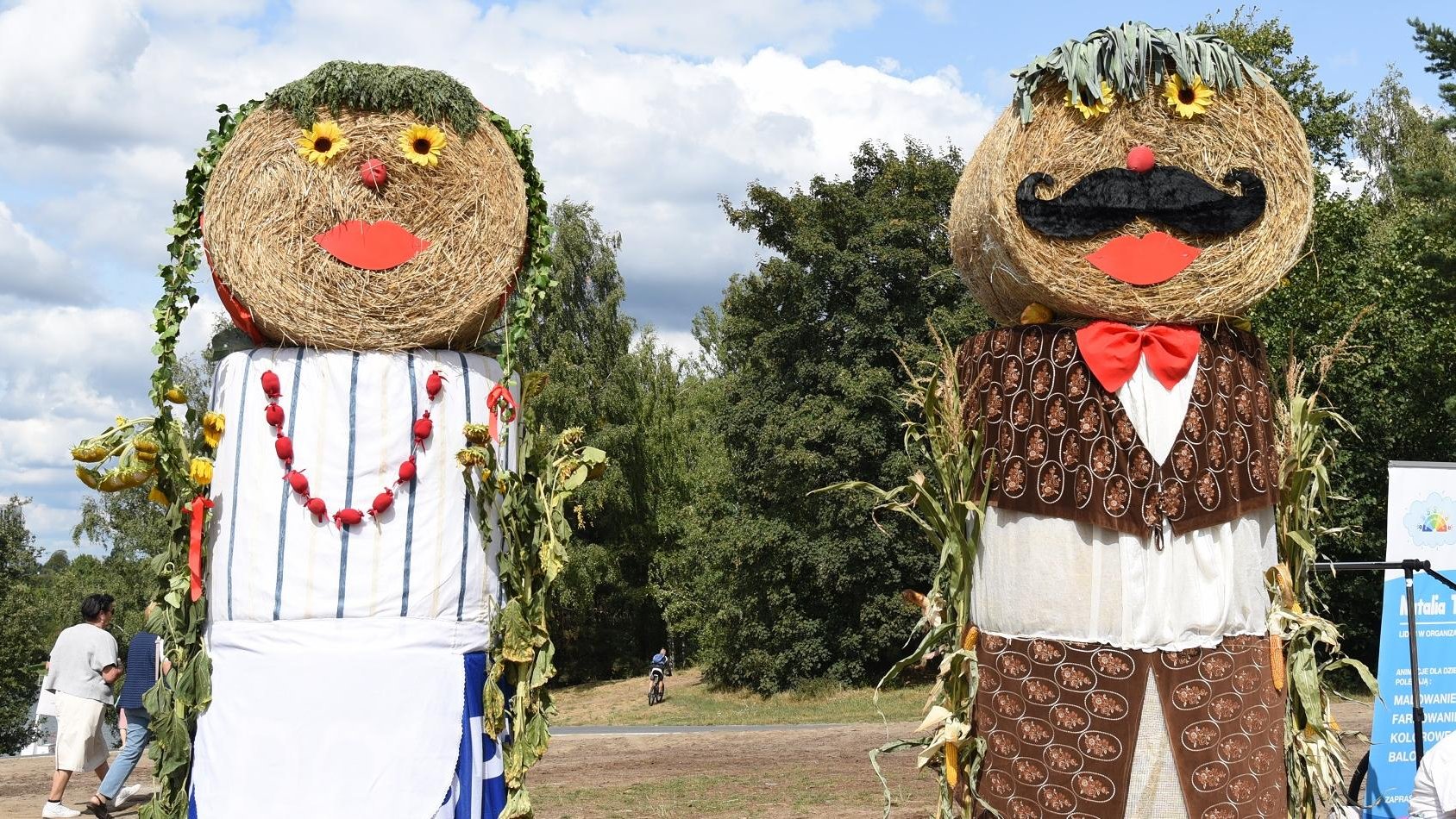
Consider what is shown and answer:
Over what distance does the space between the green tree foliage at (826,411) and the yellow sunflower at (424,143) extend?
1482 centimetres

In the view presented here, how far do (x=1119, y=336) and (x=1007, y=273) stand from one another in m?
0.57

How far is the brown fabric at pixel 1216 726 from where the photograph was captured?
213 inches

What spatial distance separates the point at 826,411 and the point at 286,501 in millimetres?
16526

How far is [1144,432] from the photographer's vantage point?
18.0 ft

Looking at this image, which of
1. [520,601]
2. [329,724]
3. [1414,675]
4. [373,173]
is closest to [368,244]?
[373,173]

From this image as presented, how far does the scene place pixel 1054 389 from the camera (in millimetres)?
5621

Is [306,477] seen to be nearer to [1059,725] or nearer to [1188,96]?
[1059,725]

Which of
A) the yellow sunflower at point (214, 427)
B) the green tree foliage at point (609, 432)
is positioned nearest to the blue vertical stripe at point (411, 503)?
the yellow sunflower at point (214, 427)

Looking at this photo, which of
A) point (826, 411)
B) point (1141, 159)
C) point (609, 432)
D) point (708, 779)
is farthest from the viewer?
point (609, 432)

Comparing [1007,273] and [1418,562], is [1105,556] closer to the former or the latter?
[1007,273]

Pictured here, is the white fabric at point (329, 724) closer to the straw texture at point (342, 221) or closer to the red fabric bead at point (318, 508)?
the red fabric bead at point (318, 508)

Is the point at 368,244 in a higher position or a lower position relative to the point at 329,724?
higher

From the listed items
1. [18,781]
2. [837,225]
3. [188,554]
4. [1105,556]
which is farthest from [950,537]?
[837,225]

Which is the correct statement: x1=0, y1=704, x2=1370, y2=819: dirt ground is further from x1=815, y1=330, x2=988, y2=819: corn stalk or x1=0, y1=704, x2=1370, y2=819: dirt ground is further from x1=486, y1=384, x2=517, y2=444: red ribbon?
x1=486, y1=384, x2=517, y2=444: red ribbon
